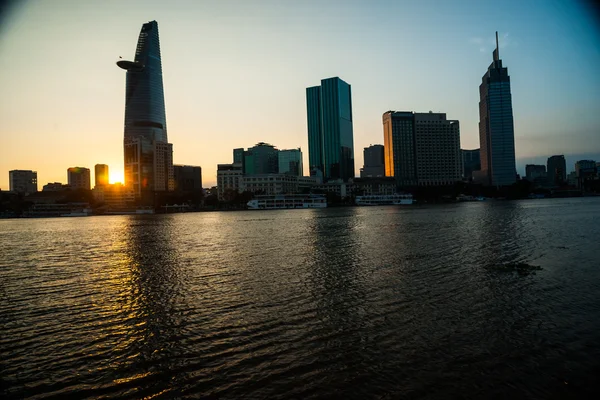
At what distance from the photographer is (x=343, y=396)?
11.9 meters

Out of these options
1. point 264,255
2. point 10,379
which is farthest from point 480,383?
point 264,255

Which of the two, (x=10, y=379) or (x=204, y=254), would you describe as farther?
(x=204, y=254)

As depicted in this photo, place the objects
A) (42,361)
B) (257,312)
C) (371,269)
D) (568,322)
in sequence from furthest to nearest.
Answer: (371,269) < (257,312) < (568,322) < (42,361)

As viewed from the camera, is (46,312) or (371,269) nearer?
(46,312)

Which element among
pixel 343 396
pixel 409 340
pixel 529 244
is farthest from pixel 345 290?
pixel 529 244

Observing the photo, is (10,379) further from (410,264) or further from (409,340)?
(410,264)

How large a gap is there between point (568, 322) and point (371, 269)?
1659 cm

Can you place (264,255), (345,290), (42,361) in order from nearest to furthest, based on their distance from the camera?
(42,361), (345,290), (264,255)

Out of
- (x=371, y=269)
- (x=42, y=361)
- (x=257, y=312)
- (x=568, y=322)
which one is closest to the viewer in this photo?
(x=42, y=361)

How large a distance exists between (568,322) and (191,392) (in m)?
16.3

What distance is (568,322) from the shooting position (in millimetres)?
17672

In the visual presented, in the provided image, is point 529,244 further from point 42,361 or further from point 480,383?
point 42,361

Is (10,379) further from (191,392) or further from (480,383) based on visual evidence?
(480,383)

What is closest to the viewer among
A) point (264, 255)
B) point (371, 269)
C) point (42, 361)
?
point (42, 361)
